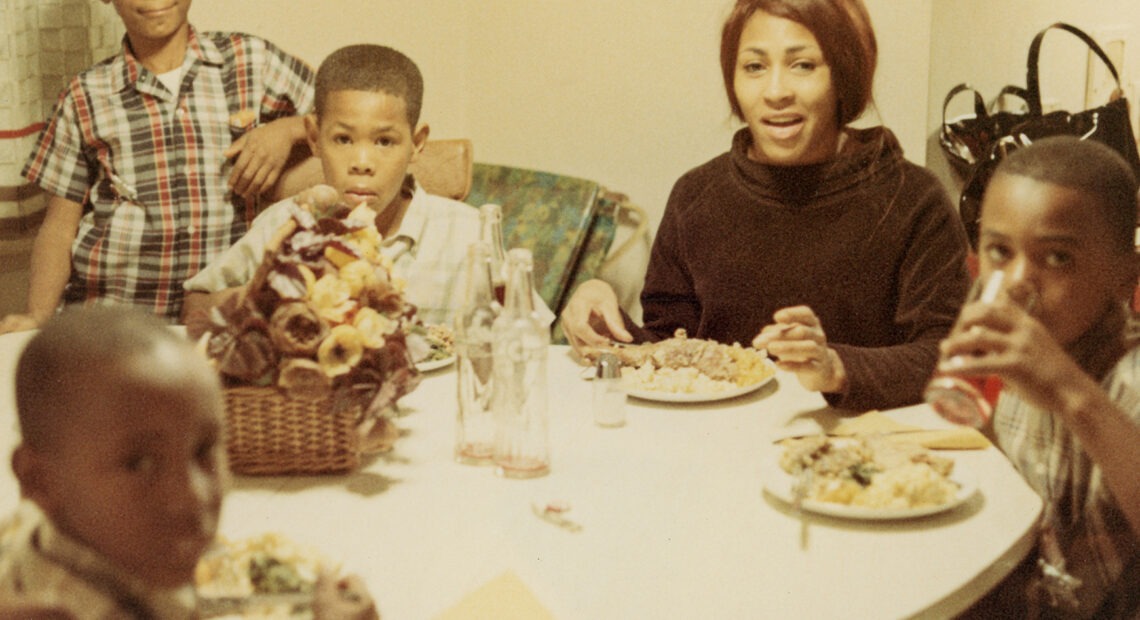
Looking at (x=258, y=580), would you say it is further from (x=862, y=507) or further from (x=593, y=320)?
(x=593, y=320)

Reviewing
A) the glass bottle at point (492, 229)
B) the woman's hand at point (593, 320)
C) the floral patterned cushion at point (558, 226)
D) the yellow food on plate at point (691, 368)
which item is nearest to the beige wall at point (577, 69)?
the floral patterned cushion at point (558, 226)

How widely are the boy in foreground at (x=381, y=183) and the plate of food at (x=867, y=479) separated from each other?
3.42 ft

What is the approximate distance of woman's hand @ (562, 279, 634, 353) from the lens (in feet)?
5.99

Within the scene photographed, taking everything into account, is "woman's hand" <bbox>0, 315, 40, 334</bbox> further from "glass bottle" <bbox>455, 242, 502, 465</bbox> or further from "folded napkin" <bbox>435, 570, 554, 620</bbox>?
"folded napkin" <bbox>435, 570, 554, 620</bbox>

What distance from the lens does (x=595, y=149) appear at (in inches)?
128

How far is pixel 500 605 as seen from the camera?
3.31 feet

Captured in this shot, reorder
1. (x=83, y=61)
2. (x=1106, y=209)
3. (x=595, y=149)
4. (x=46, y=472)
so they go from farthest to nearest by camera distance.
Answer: (x=595, y=149)
(x=83, y=61)
(x=1106, y=209)
(x=46, y=472)

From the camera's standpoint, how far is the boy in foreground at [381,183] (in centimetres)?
218

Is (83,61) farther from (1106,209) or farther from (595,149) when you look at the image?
(1106,209)

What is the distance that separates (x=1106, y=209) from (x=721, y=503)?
0.50 m

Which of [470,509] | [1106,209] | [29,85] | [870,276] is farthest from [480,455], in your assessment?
[29,85]

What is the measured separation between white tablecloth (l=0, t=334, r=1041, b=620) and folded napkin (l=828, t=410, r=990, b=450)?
0.05 ft

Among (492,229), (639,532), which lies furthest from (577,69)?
(639,532)

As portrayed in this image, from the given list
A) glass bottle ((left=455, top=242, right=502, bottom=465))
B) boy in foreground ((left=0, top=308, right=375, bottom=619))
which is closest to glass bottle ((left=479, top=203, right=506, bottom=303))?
glass bottle ((left=455, top=242, right=502, bottom=465))
